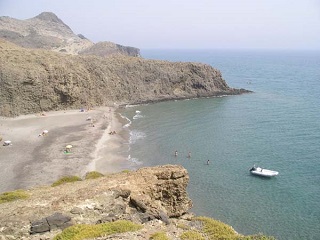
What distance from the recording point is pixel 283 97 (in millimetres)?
115125

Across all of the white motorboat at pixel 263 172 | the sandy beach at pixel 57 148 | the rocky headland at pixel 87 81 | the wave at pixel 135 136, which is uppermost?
the rocky headland at pixel 87 81

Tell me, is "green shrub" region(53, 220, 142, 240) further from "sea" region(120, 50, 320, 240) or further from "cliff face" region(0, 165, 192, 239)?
"sea" region(120, 50, 320, 240)

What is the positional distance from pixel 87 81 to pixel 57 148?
1712 inches

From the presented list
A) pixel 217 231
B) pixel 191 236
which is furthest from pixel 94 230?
pixel 217 231

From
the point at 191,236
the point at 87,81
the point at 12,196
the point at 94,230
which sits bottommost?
the point at 87,81

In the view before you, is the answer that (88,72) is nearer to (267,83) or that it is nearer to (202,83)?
(202,83)

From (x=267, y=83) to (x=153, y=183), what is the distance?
459ft

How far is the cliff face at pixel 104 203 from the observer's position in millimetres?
18366

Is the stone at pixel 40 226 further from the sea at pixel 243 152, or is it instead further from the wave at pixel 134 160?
the wave at pixel 134 160

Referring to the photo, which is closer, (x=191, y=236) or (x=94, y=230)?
(x=94, y=230)

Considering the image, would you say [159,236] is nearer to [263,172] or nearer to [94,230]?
[94,230]

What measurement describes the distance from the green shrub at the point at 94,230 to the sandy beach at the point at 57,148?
29929 mm

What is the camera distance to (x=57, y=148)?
61.3 m

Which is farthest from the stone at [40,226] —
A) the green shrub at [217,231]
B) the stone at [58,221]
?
the green shrub at [217,231]
